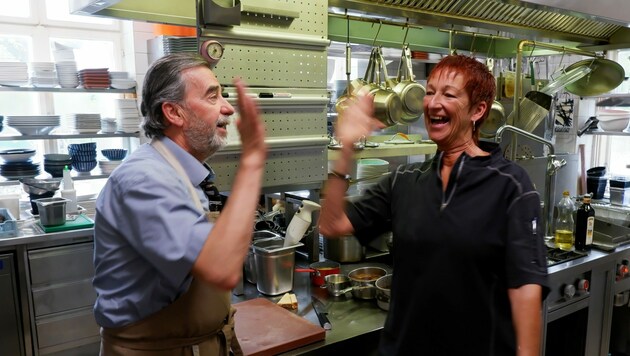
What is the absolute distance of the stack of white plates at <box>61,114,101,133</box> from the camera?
13.1ft

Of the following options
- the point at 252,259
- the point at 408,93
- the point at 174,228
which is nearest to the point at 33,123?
the point at 252,259

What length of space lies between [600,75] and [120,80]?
12.0 ft

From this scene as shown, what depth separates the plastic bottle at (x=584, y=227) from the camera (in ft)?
8.03

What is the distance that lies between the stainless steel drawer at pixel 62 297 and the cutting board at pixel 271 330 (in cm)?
189

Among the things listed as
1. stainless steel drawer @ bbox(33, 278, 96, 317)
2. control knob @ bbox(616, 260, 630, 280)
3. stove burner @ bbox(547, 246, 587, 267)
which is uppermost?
stove burner @ bbox(547, 246, 587, 267)

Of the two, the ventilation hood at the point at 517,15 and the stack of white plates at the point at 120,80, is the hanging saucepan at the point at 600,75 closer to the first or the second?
the ventilation hood at the point at 517,15

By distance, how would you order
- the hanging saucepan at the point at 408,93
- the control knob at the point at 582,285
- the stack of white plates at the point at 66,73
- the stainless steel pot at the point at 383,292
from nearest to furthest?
the stainless steel pot at the point at 383,292 → the control knob at the point at 582,285 → the hanging saucepan at the point at 408,93 → the stack of white plates at the point at 66,73

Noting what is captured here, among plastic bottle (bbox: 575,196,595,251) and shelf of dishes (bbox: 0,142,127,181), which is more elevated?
shelf of dishes (bbox: 0,142,127,181)

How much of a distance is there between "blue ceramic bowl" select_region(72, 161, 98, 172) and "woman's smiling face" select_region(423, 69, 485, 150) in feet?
11.3

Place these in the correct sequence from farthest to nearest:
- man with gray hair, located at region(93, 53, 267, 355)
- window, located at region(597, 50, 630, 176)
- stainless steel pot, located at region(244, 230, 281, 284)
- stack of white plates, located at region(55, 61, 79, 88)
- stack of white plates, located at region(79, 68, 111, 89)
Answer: window, located at region(597, 50, 630, 176) < stack of white plates, located at region(79, 68, 111, 89) < stack of white plates, located at region(55, 61, 79, 88) < stainless steel pot, located at region(244, 230, 281, 284) < man with gray hair, located at region(93, 53, 267, 355)

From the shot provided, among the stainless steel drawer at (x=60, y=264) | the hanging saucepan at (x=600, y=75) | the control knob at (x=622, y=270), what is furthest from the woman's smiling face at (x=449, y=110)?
the stainless steel drawer at (x=60, y=264)

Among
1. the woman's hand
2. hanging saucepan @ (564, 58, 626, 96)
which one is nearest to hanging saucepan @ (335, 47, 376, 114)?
the woman's hand

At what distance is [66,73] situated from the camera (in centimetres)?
388

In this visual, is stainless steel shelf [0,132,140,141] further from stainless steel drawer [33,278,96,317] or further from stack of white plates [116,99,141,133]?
stainless steel drawer [33,278,96,317]
